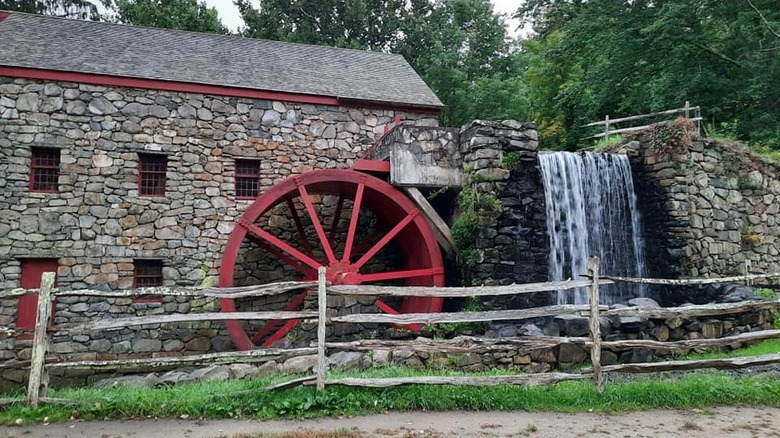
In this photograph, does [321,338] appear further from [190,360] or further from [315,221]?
[315,221]

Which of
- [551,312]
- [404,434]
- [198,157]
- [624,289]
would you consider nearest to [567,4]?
[624,289]

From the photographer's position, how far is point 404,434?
3.91m

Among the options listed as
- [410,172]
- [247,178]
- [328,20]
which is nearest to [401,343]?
[410,172]

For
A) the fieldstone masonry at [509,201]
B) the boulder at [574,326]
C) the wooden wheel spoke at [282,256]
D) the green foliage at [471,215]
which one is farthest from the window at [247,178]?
the boulder at [574,326]

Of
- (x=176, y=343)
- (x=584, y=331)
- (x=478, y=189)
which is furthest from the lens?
(x=176, y=343)

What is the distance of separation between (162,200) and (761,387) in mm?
8772

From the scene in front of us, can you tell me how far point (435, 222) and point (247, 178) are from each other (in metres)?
3.69

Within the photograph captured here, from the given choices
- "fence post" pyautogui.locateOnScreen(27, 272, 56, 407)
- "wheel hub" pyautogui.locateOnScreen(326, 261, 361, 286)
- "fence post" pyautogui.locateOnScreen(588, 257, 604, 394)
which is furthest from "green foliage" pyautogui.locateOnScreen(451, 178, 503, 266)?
"fence post" pyautogui.locateOnScreen(27, 272, 56, 407)

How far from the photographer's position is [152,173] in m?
9.37

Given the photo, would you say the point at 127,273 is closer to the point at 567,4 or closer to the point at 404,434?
the point at 404,434

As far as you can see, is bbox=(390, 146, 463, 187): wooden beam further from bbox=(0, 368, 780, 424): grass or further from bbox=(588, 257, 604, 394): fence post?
bbox=(0, 368, 780, 424): grass

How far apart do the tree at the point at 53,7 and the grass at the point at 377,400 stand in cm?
2186

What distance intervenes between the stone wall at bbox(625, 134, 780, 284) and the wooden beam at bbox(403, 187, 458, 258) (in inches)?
147

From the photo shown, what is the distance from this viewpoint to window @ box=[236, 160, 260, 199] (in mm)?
9827
